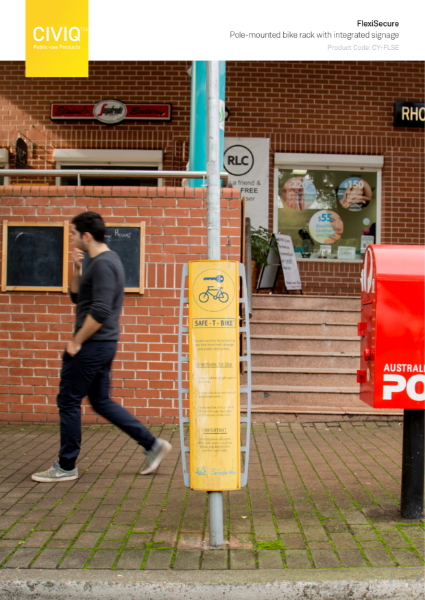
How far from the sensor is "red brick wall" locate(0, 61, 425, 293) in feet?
33.6

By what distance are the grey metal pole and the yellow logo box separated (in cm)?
70

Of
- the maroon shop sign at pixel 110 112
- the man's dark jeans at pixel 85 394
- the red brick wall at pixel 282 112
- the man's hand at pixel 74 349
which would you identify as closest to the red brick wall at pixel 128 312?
the man's dark jeans at pixel 85 394

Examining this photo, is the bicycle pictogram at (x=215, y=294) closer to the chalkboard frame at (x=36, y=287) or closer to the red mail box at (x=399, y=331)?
the red mail box at (x=399, y=331)

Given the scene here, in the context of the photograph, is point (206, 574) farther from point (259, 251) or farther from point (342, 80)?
point (342, 80)

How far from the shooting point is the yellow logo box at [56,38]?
306 cm

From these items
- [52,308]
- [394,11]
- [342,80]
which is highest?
[342,80]

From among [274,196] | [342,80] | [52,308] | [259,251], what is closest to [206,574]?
[52,308]

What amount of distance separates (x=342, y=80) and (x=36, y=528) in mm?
9512

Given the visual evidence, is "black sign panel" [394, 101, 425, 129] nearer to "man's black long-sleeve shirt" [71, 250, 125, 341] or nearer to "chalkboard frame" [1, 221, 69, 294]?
"chalkboard frame" [1, 221, 69, 294]

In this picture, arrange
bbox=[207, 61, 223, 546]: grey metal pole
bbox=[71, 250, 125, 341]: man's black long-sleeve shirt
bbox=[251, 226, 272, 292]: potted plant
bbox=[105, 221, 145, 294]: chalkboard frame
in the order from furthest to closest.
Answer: bbox=[251, 226, 272, 292]: potted plant → bbox=[105, 221, 145, 294]: chalkboard frame → bbox=[71, 250, 125, 341]: man's black long-sleeve shirt → bbox=[207, 61, 223, 546]: grey metal pole

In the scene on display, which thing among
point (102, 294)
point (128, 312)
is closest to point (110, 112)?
point (128, 312)

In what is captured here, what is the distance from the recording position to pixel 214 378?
311 centimetres

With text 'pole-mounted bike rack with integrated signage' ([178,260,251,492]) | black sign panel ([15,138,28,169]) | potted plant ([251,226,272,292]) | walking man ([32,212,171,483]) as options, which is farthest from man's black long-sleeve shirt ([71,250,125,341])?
black sign panel ([15,138,28,169])

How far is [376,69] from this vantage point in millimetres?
10398
